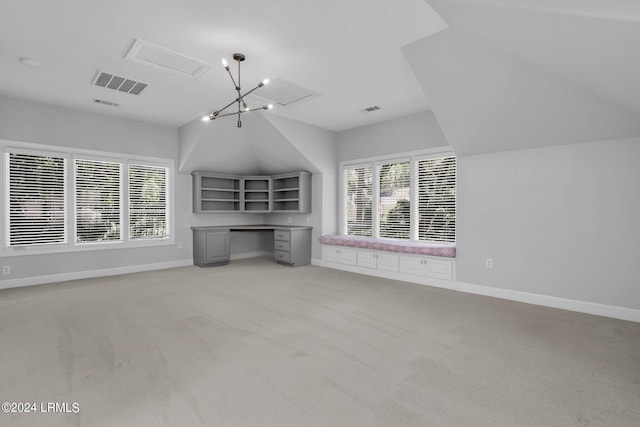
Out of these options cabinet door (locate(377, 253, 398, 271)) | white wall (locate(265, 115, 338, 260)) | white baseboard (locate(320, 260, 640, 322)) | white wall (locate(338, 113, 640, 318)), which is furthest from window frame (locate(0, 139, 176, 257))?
white wall (locate(338, 113, 640, 318))

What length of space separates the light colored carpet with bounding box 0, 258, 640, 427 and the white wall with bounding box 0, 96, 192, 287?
82 centimetres

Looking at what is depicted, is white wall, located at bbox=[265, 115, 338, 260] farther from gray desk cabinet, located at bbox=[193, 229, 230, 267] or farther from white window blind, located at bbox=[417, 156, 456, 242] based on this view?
white window blind, located at bbox=[417, 156, 456, 242]

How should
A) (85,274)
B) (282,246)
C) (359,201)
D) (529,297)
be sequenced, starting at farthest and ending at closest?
(282,246) < (359,201) < (85,274) < (529,297)

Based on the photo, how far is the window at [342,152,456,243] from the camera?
5.11 m

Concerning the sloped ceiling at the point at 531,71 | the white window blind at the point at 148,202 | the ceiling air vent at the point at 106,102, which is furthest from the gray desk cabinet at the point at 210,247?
the sloped ceiling at the point at 531,71

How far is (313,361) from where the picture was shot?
2467 millimetres

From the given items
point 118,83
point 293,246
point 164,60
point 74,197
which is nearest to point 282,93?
point 164,60

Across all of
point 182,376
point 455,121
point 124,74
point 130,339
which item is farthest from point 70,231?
point 455,121

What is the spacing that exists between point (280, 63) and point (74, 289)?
4381 mm

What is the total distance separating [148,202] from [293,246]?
2.98m

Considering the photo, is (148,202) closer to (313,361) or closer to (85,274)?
(85,274)

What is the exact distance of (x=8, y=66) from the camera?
3623 mm

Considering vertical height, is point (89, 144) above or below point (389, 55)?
below

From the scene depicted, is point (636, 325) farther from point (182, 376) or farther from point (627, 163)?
point (182, 376)
